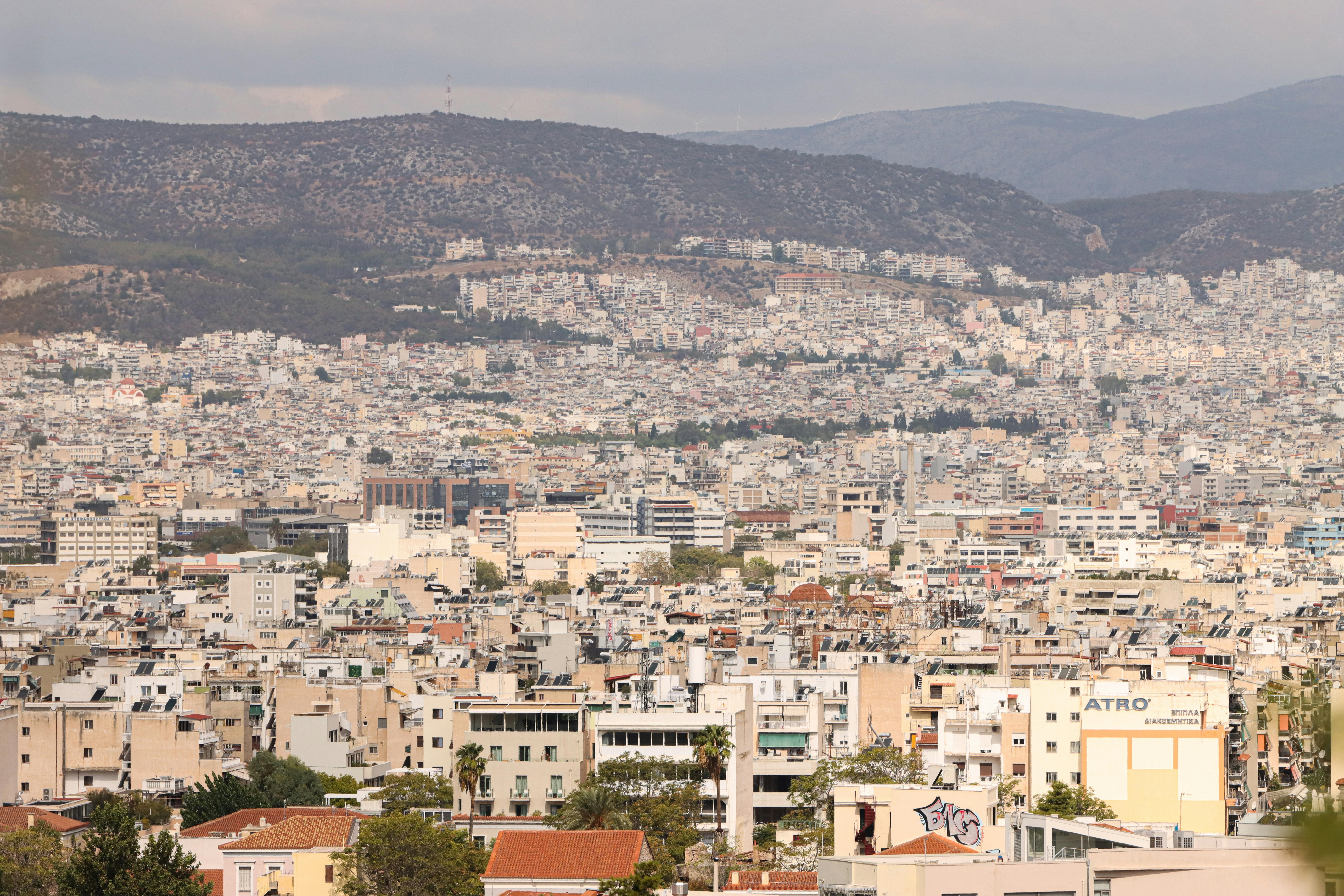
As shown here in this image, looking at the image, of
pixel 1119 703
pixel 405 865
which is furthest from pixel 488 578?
pixel 405 865

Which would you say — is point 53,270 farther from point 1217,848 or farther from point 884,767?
point 884,767

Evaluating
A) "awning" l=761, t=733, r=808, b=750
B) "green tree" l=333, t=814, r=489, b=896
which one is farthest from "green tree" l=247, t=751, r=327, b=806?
"green tree" l=333, t=814, r=489, b=896

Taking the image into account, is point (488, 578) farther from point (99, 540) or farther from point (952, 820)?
point (952, 820)

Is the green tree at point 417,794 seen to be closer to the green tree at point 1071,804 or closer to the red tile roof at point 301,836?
the red tile roof at point 301,836

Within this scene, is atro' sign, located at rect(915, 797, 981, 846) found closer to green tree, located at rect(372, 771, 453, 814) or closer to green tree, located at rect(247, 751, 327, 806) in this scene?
green tree, located at rect(372, 771, 453, 814)

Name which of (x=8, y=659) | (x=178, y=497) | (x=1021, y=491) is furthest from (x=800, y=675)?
(x=1021, y=491)

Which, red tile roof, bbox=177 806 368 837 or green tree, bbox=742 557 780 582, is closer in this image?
red tile roof, bbox=177 806 368 837

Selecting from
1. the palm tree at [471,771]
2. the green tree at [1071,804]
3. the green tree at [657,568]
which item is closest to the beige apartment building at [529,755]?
the palm tree at [471,771]
